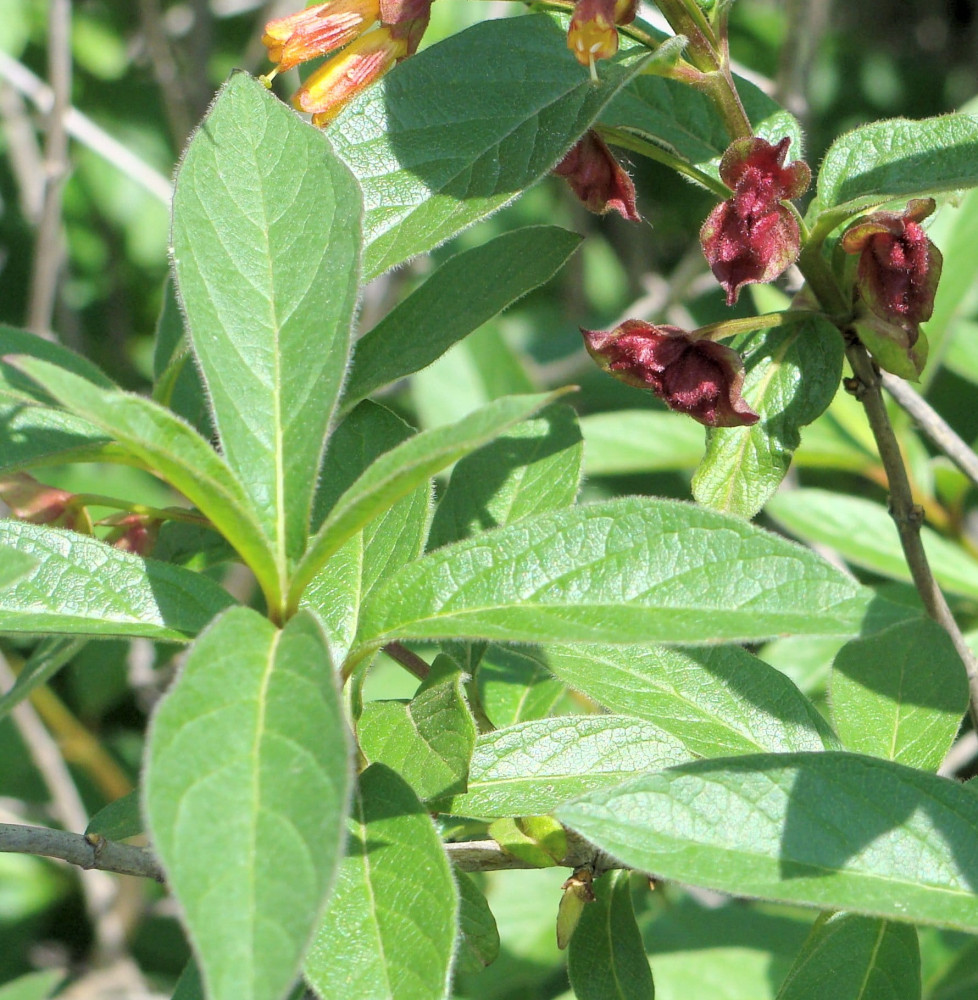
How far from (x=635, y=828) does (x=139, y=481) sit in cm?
197

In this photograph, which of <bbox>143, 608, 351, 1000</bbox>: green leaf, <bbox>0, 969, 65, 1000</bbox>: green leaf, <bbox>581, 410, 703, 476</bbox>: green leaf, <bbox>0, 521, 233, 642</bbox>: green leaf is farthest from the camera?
<bbox>581, 410, 703, 476</bbox>: green leaf

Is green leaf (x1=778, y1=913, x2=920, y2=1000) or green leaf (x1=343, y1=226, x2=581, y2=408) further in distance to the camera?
green leaf (x1=343, y1=226, x2=581, y2=408)

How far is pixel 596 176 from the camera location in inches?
36.6

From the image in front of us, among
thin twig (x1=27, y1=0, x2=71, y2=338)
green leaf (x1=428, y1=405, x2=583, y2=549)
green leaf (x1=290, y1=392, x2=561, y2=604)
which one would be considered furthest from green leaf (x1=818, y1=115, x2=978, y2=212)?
thin twig (x1=27, y1=0, x2=71, y2=338)

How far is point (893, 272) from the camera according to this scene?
33.5 inches

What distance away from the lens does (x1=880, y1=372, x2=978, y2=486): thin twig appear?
3.51 ft

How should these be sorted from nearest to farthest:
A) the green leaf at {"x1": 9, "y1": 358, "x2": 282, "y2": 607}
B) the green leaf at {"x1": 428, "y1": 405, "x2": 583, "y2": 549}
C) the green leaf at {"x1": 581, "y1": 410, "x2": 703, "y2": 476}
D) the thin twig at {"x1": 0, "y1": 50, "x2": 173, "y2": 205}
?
the green leaf at {"x1": 9, "y1": 358, "x2": 282, "y2": 607} → the green leaf at {"x1": 428, "y1": 405, "x2": 583, "y2": 549} → the green leaf at {"x1": 581, "y1": 410, "x2": 703, "y2": 476} → the thin twig at {"x1": 0, "y1": 50, "x2": 173, "y2": 205}

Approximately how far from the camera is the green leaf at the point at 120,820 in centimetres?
89

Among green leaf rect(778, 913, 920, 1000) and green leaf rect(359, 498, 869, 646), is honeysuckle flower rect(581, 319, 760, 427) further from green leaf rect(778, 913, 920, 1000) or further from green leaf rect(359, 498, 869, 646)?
green leaf rect(778, 913, 920, 1000)

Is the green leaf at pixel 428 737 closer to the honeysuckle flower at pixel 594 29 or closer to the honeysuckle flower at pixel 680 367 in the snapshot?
the honeysuckle flower at pixel 680 367

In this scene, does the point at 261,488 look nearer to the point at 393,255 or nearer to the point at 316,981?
the point at 393,255

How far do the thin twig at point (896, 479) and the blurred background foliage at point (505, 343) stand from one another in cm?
23

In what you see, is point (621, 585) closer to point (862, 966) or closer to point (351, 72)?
point (862, 966)

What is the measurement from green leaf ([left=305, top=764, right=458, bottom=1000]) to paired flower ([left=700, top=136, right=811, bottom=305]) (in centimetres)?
42
